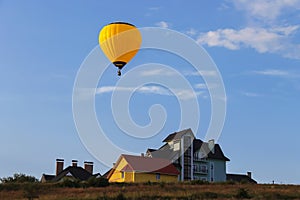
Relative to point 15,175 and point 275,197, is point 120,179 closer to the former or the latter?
point 15,175

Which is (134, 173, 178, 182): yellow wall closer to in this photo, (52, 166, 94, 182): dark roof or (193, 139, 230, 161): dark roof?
(52, 166, 94, 182): dark roof

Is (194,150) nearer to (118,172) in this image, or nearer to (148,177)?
(148,177)

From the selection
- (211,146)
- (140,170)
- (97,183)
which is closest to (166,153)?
(211,146)

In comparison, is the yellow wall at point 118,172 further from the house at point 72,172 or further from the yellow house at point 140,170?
the house at point 72,172

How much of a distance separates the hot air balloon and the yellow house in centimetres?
3123

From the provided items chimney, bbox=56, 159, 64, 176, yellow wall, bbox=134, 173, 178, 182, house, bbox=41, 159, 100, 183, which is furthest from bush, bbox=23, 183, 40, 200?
chimney, bbox=56, 159, 64, 176

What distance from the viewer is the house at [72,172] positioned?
65.2 meters

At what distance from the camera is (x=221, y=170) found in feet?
250

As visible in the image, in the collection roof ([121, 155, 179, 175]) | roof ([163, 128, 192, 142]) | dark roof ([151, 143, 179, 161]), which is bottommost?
roof ([121, 155, 179, 175])

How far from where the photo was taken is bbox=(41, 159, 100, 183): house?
6525cm

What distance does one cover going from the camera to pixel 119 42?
1126 inches

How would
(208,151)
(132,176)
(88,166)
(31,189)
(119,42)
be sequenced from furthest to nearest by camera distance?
(208,151)
(88,166)
(132,176)
(31,189)
(119,42)

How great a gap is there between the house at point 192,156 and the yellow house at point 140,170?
560 centimetres

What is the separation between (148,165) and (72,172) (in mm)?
10674
